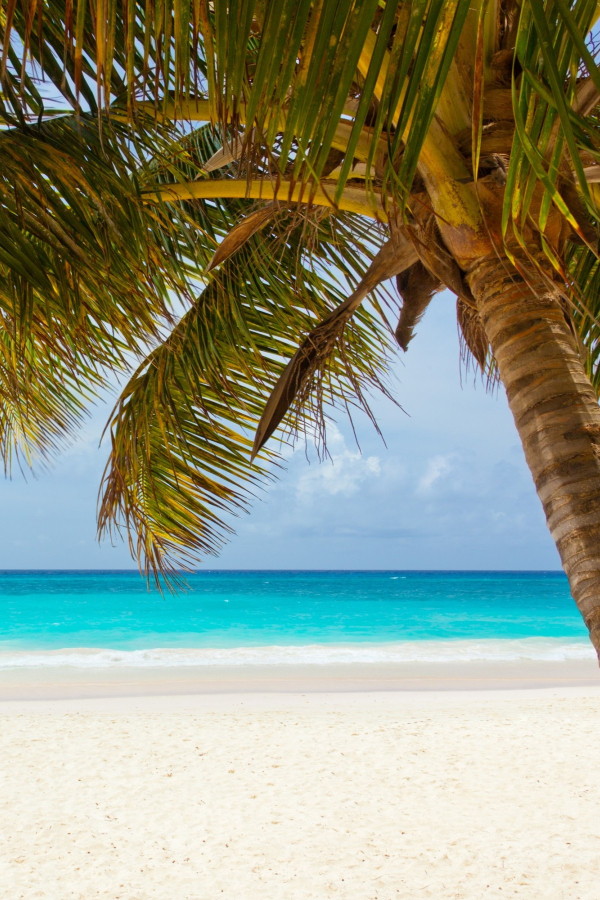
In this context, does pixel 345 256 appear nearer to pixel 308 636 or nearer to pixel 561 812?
pixel 561 812

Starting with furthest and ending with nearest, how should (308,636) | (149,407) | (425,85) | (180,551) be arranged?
(308,636) → (180,551) → (149,407) → (425,85)

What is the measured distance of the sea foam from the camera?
1148 centimetres

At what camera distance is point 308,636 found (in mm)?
18734

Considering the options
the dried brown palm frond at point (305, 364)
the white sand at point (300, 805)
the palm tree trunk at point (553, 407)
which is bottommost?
the white sand at point (300, 805)

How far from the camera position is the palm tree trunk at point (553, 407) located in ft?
4.27

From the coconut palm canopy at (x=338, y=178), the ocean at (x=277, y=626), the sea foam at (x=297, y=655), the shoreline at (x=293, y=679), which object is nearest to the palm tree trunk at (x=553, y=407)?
the coconut palm canopy at (x=338, y=178)

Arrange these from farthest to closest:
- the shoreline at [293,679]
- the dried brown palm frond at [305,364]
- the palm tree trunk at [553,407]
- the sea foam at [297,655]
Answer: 1. the sea foam at [297,655]
2. the shoreline at [293,679]
3. the dried brown palm frond at [305,364]
4. the palm tree trunk at [553,407]

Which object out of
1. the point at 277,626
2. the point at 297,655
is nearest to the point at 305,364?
the point at 297,655

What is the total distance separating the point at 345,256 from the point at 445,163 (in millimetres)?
1702

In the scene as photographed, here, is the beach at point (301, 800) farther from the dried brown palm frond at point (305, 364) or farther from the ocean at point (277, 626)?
the dried brown palm frond at point (305, 364)

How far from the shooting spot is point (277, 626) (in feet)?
69.7

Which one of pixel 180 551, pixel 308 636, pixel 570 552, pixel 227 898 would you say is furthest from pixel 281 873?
pixel 308 636

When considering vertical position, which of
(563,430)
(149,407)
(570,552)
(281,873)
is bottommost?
(281,873)

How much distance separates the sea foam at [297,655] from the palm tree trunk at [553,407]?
34.9ft
